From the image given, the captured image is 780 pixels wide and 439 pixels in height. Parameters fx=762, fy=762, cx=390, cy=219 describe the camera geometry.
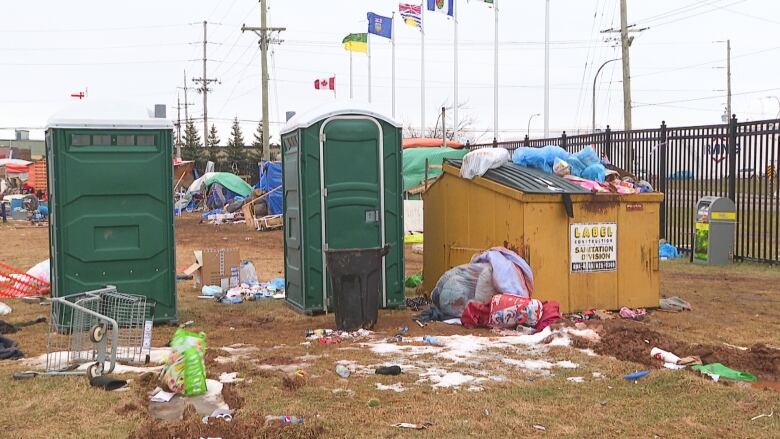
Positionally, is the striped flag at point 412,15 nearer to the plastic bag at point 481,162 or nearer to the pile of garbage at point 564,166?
the pile of garbage at point 564,166

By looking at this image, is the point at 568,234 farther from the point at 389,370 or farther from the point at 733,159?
the point at 733,159

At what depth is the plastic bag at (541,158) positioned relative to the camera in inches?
361

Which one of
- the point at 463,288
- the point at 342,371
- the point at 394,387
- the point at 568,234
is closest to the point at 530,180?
the point at 568,234

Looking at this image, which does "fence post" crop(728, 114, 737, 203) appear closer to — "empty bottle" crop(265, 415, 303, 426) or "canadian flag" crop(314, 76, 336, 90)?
"empty bottle" crop(265, 415, 303, 426)

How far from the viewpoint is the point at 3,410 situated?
480 cm

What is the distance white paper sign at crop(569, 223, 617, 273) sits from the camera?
813 centimetres

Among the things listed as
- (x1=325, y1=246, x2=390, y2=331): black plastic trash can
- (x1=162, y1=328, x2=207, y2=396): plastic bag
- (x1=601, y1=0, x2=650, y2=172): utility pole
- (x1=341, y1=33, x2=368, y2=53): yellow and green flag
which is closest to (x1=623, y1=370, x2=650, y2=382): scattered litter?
(x1=325, y1=246, x2=390, y2=331): black plastic trash can

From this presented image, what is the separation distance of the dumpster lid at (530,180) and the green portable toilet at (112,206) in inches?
138

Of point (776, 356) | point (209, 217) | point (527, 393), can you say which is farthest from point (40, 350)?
point (209, 217)

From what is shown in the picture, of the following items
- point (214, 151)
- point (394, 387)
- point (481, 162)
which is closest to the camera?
point (394, 387)

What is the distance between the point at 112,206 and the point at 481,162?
3995 millimetres

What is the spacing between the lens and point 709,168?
13.4 meters

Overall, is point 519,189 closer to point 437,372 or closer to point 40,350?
point 437,372

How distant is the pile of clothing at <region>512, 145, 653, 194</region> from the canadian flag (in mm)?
27859
